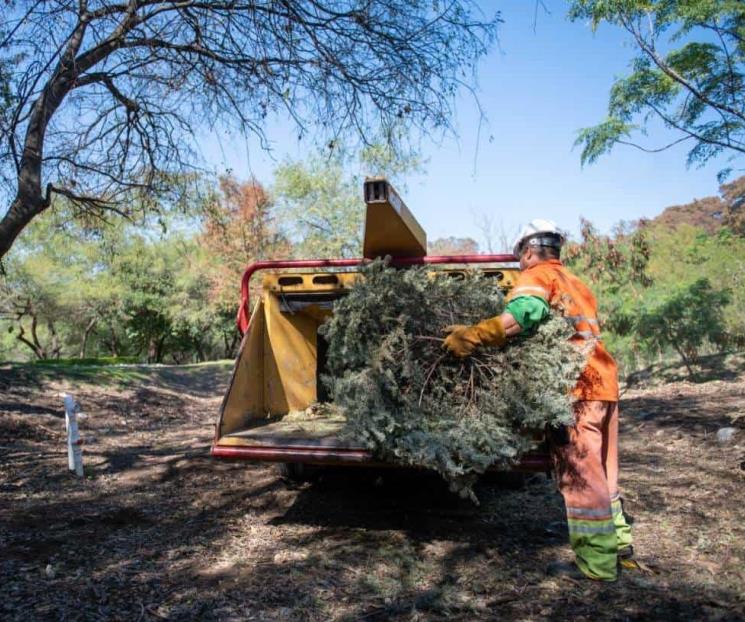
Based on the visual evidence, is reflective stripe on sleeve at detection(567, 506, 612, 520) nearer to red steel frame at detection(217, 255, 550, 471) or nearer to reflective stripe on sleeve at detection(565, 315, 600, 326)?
red steel frame at detection(217, 255, 550, 471)

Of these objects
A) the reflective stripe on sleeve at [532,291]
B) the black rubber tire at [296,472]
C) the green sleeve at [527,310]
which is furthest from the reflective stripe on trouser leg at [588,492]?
the black rubber tire at [296,472]

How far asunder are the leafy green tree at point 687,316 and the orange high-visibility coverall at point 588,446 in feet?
38.0

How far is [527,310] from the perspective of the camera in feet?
11.4

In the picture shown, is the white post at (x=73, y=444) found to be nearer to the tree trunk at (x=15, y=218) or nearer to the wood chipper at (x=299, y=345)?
the tree trunk at (x=15, y=218)

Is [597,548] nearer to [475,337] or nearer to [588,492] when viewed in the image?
[588,492]

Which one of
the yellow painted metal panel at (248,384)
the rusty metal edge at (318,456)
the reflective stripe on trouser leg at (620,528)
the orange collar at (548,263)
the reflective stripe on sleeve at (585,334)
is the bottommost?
the reflective stripe on trouser leg at (620,528)

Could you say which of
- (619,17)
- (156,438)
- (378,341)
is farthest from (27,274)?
(378,341)

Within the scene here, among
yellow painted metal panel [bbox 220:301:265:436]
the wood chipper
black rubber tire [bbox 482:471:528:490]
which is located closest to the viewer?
the wood chipper

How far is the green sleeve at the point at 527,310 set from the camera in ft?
11.5

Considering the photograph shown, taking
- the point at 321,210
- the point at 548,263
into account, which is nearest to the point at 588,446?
the point at 548,263

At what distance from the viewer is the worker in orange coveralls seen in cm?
334

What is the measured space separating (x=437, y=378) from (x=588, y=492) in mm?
1036

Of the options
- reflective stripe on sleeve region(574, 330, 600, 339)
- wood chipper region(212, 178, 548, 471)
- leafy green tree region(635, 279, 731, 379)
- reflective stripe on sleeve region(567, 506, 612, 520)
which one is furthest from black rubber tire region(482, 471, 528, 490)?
leafy green tree region(635, 279, 731, 379)

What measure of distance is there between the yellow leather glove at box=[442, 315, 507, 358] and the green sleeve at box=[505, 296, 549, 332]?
0.32 feet
